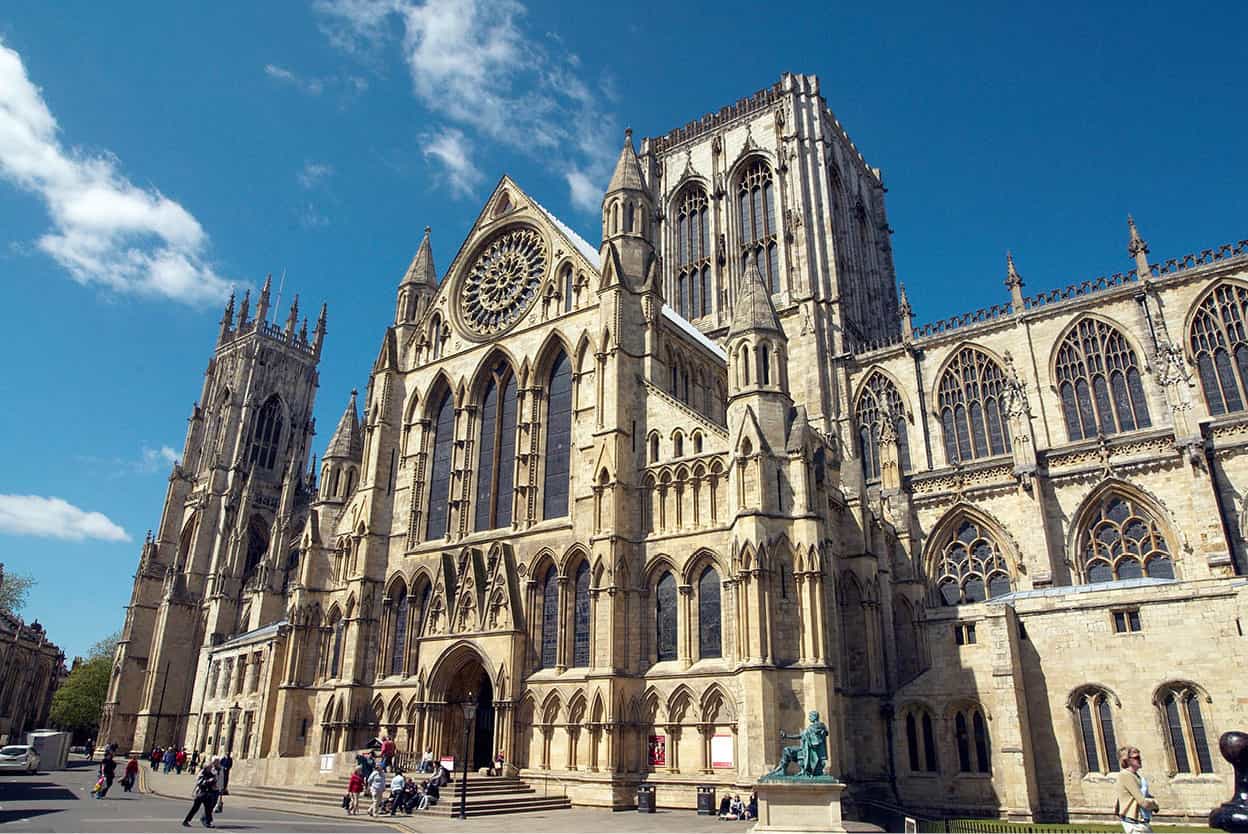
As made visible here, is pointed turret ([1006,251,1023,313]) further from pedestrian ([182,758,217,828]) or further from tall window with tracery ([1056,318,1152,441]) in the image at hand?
pedestrian ([182,758,217,828])

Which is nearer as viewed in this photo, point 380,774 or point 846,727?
point 380,774

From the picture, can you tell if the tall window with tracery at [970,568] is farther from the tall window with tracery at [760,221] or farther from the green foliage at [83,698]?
the green foliage at [83,698]

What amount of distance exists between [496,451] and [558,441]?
3.25 m

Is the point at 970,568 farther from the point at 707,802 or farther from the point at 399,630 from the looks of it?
the point at 399,630

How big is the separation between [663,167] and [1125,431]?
123ft

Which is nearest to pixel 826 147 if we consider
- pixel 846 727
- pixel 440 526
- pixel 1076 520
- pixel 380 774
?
pixel 1076 520

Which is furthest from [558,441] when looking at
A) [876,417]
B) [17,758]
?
[17,758]

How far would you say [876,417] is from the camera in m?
42.7

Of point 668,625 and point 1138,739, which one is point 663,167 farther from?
point 1138,739

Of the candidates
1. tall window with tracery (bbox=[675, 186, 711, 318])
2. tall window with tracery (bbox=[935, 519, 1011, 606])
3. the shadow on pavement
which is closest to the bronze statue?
tall window with tracery (bbox=[935, 519, 1011, 606])

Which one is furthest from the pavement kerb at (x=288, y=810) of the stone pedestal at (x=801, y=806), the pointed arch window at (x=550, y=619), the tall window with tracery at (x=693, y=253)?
the tall window with tracery at (x=693, y=253)

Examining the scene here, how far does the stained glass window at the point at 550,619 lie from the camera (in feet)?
94.6

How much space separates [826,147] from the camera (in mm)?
54156

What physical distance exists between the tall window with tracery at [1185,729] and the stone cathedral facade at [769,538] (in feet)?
0.27
